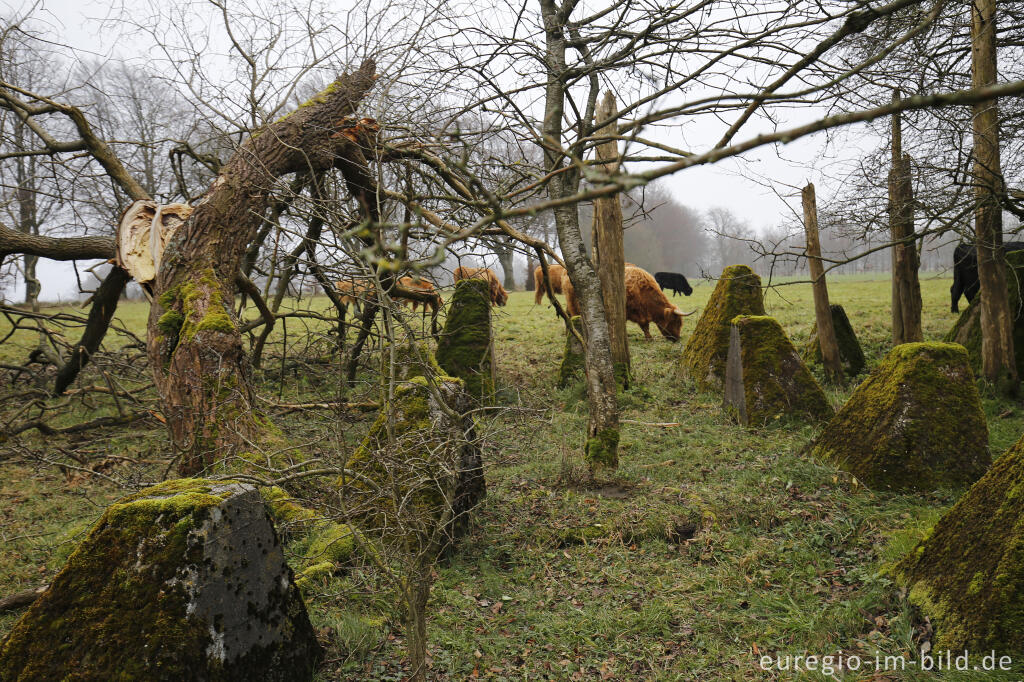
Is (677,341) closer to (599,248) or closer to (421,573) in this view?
(599,248)

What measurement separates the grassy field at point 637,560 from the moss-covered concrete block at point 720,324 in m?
2.12

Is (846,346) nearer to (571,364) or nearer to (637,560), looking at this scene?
(571,364)

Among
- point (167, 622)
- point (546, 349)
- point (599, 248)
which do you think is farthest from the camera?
point (546, 349)

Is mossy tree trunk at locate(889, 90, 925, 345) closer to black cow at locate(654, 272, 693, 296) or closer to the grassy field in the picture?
the grassy field

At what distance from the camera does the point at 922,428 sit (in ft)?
19.0

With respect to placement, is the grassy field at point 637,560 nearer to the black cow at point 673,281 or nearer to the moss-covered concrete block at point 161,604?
the moss-covered concrete block at point 161,604

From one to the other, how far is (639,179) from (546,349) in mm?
12502

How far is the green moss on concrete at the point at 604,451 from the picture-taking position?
6.75 m

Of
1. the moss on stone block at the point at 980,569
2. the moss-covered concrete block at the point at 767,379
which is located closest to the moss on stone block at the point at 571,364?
the moss-covered concrete block at the point at 767,379

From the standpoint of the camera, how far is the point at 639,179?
1112mm

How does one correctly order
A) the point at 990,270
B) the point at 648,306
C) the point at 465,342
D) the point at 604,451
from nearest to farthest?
the point at 604,451 → the point at 990,270 → the point at 465,342 → the point at 648,306

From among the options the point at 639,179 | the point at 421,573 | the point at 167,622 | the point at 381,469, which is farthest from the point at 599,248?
the point at 639,179

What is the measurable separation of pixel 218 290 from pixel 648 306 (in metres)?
10.1

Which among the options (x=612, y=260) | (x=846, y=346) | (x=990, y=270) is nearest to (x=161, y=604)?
(x=612, y=260)
